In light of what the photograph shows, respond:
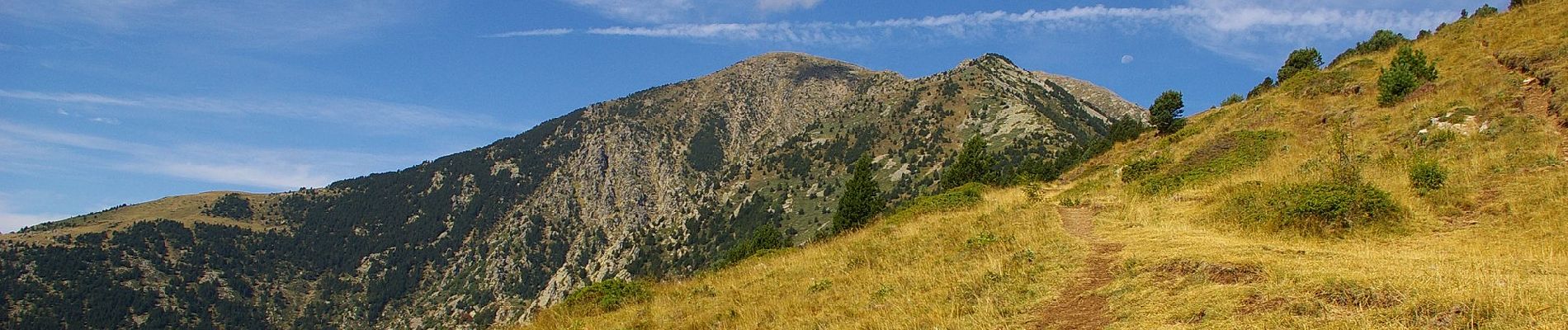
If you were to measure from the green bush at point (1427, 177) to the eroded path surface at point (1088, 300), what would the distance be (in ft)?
22.8

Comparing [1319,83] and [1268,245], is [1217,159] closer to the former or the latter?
[1319,83]

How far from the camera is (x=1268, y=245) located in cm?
1088

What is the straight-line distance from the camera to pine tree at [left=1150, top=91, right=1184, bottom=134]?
106 feet

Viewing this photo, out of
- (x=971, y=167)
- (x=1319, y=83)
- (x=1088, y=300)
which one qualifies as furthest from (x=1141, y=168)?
(x=971, y=167)

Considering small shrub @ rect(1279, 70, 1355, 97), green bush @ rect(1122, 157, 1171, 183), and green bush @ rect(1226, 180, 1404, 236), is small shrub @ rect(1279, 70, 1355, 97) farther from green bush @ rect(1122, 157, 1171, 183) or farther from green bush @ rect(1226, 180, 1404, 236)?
green bush @ rect(1226, 180, 1404, 236)

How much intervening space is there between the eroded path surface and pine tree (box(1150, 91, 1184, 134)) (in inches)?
902

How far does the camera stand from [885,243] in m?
16.8

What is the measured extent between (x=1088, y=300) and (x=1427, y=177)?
10301 mm

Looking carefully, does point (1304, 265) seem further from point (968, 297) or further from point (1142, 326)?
point (968, 297)

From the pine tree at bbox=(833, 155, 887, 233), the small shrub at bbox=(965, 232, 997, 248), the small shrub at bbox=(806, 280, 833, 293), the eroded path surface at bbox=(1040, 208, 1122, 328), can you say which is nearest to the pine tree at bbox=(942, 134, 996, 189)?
the pine tree at bbox=(833, 155, 887, 233)

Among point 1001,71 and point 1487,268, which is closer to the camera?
point 1487,268

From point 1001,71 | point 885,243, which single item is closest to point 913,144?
point 1001,71

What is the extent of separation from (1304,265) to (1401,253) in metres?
2.78

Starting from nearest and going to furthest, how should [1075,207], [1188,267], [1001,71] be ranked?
[1188,267], [1075,207], [1001,71]
